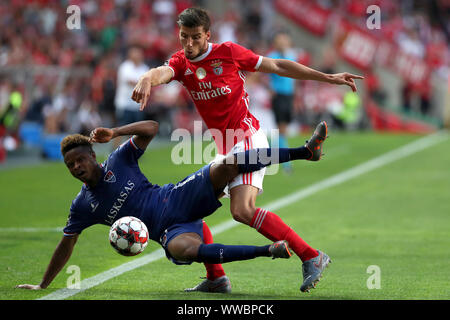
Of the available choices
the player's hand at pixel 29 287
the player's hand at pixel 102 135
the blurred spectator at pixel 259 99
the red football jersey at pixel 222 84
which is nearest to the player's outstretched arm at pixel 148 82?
the red football jersey at pixel 222 84

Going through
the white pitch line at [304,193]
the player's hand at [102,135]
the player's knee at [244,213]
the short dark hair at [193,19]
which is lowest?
the white pitch line at [304,193]

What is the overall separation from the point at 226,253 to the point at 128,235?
2.55 ft

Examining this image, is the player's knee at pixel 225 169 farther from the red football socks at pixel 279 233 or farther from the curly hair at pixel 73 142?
the curly hair at pixel 73 142

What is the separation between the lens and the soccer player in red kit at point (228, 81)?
20.6 feet

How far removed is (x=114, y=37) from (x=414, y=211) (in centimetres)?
1650

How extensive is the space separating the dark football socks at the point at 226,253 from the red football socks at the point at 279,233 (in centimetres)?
41

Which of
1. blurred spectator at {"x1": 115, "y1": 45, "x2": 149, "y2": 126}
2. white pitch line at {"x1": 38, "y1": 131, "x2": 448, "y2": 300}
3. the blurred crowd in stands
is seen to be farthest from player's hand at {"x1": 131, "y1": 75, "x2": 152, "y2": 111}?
blurred spectator at {"x1": 115, "y1": 45, "x2": 149, "y2": 126}

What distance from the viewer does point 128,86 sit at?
631 inches

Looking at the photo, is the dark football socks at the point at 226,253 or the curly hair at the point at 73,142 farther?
the curly hair at the point at 73,142

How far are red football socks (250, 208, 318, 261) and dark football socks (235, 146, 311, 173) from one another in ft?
1.19

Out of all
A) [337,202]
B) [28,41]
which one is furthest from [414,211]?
[28,41]

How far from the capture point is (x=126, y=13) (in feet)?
90.7

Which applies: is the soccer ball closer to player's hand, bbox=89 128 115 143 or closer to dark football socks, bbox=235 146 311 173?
player's hand, bbox=89 128 115 143

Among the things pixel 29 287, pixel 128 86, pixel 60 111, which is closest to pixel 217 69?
pixel 29 287
